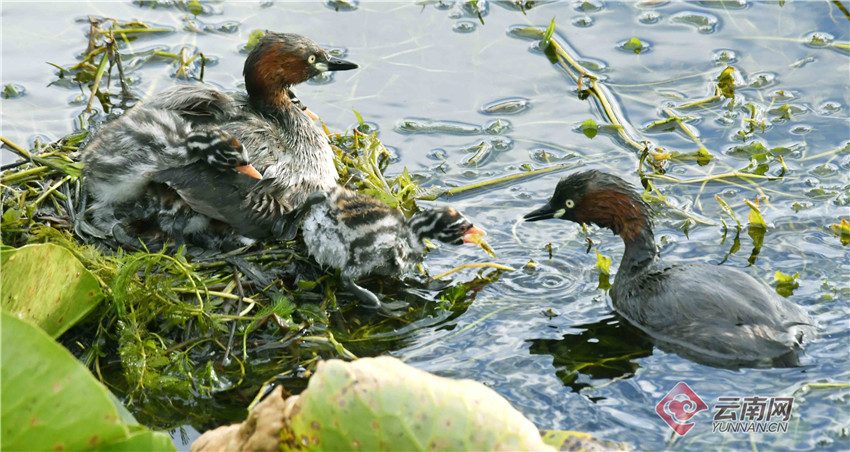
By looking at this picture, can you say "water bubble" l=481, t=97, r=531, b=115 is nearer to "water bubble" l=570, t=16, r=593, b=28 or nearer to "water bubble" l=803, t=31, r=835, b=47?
"water bubble" l=570, t=16, r=593, b=28

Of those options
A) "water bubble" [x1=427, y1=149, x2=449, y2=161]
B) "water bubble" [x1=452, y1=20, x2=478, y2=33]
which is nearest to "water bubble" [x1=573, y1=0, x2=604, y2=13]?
"water bubble" [x1=452, y1=20, x2=478, y2=33]

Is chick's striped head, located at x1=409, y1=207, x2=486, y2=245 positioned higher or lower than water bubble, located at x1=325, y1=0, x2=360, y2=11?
lower

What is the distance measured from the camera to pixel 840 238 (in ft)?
18.5

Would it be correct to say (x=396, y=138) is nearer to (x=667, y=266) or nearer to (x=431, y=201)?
(x=431, y=201)

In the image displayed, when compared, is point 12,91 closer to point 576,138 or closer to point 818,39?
point 576,138

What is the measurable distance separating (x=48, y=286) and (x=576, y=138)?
369cm

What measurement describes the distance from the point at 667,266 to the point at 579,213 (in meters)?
0.60

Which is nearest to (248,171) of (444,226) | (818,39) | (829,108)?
(444,226)

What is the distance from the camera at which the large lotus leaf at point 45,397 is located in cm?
311

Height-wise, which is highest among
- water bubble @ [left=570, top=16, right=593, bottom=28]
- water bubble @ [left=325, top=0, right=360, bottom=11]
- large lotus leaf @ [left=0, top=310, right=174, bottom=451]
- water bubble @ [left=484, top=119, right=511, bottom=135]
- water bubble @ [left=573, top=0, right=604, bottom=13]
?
large lotus leaf @ [left=0, top=310, right=174, bottom=451]

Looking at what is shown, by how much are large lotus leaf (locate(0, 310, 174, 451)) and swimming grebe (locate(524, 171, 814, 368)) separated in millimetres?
2943

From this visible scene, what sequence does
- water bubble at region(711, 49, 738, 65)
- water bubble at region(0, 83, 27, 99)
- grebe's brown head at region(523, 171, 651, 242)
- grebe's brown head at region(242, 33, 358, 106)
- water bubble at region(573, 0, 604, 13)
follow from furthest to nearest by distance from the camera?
water bubble at region(573, 0, 604, 13) → water bubble at region(711, 49, 738, 65) → water bubble at region(0, 83, 27, 99) → grebe's brown head at region(242, 33, 358, 106) → grebe's brown head at region(523, 171, 651, 242)

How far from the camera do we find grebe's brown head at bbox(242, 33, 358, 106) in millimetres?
5746

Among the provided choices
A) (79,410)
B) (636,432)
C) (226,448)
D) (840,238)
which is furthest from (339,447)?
(840,238)
